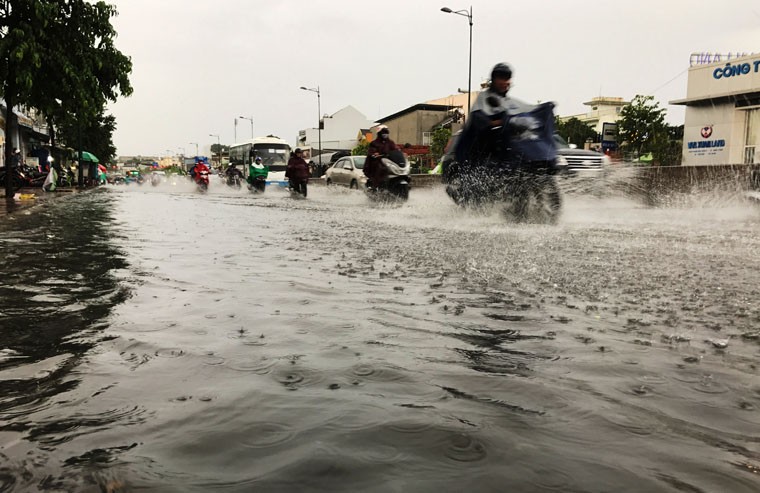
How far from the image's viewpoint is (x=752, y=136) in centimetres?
3200

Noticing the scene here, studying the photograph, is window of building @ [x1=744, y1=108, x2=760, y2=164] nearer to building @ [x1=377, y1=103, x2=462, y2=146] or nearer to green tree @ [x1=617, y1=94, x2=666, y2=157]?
green tree @ [x1=617, y1=94, x2=666, y2=157]

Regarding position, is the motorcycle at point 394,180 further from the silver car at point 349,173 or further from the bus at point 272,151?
the bus at point 272,151

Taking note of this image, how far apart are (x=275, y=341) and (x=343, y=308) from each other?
2.57 feet

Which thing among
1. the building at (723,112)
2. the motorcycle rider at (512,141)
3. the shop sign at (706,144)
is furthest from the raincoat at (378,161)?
the shop sign at (706,144)

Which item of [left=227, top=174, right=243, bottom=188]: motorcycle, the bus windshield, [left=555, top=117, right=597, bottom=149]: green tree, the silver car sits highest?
[left=555, top=117, right=597, bottom=149]: green tree

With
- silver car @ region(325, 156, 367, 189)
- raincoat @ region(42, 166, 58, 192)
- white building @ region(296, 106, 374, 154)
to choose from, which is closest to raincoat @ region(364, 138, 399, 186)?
silver car @ region(325, 156, 367, 189)

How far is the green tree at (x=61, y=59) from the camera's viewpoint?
1529 centimetres

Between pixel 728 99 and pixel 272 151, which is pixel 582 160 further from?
pixel 728 99

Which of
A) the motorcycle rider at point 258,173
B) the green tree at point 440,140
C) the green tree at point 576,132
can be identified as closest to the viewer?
the motorcycle rider at point 258,173

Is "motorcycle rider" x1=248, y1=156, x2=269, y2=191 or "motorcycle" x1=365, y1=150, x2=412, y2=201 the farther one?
"motorcycle rider" x1=248, y1=156, x2=269, y2=191

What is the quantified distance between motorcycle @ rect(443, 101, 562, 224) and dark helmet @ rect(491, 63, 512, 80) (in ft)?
2.17

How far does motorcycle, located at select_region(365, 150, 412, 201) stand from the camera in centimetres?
1515

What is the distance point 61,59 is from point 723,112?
103 feet

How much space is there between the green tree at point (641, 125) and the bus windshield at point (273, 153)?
1063 inches
